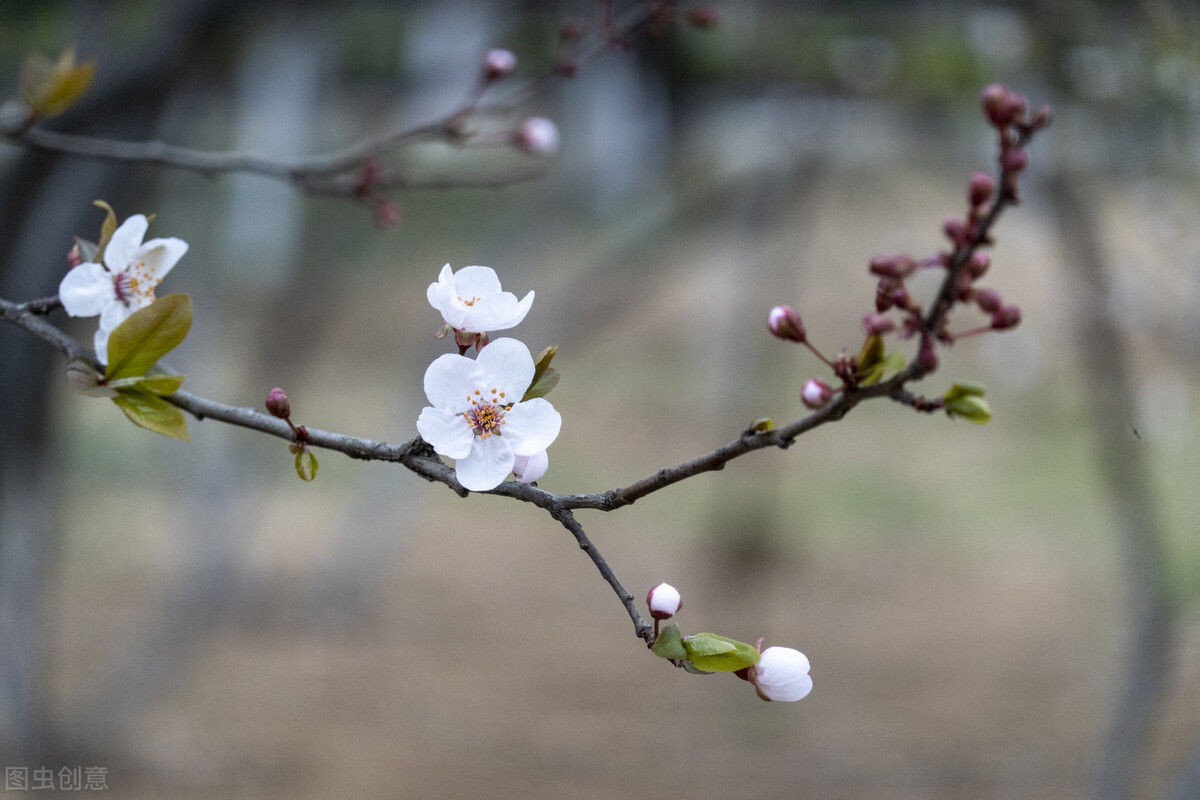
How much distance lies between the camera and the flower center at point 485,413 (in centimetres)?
44

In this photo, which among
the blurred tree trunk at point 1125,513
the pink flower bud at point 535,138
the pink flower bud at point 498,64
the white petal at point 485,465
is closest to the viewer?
the white petal at point 485,465

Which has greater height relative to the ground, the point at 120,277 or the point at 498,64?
the point at 498,64

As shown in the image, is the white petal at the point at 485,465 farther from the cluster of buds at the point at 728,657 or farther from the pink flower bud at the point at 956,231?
the pink flower bud at the point at 956,231

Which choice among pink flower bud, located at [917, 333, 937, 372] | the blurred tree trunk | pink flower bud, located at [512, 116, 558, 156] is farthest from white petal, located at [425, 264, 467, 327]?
the blurred tree trunk

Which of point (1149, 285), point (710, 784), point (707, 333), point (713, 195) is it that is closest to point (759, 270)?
point (713, 195)

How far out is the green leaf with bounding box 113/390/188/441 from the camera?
46 cm

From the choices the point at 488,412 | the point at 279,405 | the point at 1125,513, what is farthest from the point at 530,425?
the point at 1125,513

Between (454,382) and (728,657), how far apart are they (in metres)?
0.18

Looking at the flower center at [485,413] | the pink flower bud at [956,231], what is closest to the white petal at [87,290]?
the flower center at [485,413]

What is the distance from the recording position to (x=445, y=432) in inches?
17.2

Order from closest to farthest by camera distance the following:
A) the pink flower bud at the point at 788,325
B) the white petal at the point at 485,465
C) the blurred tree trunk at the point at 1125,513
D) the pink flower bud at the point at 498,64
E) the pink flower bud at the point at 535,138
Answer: the white petal at the point at 485,465
the pink flower bud at the point at 788,325
the pink flower bud at the point at 498,64
the pink flower bud at the point at 535,138
the blurred tree trunk at the point at 1125,513

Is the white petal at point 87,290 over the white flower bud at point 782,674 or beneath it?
over

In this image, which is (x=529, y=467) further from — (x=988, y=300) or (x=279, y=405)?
(x=988, y=300)

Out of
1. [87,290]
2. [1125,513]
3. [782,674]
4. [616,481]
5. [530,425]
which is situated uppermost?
[616,481]
